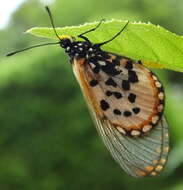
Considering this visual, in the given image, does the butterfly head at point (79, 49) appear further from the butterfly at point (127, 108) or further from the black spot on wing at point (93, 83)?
the black spot on wing at point (93, 83)

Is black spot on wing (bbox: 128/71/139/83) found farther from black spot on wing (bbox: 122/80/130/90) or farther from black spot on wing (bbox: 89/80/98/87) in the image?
black spot on wing (bbox: 89/80/98/87)

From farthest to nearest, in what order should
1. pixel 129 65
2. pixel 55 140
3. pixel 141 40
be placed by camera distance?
1. pixel 55 140
2. pixel 129 65
3. pixel 141 40

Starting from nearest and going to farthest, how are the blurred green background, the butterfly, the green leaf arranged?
the green leaf
the butterfly
the blurred green background

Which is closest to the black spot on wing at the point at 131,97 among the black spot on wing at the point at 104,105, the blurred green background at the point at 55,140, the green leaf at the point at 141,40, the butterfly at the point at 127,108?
the butterfly at the point at 127,108

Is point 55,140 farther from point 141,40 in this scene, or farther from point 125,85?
point 141,40

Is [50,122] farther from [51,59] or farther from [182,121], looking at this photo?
[182,121]

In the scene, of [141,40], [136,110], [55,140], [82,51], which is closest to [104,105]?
[136,110]

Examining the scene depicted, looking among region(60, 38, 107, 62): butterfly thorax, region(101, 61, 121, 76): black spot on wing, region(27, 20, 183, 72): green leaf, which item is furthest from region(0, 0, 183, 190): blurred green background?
region(27, 20, 183, 72): green leaf
